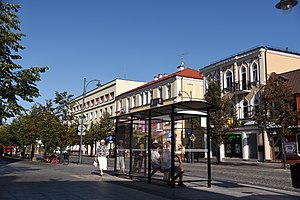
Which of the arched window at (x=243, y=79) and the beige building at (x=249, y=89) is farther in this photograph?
the arched window at (x=243, y=79)

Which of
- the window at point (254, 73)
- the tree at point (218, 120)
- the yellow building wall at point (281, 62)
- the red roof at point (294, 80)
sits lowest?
the tree at point (218, 120)

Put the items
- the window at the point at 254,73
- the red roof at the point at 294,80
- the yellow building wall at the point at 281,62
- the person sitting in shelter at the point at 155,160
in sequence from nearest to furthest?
1. the person sitting in shelter at the point at 155,160
2. the red roof at the point at 294,80
3. the yellow building wall at the point at 281,62
4. the window at the point at 254,73

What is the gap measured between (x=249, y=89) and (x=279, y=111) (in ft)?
38.5

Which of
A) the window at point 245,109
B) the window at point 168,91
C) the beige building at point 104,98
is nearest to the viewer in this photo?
the window at point 245,109

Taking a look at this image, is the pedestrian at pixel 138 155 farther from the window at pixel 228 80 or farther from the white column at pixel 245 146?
the window at pixel 228 80

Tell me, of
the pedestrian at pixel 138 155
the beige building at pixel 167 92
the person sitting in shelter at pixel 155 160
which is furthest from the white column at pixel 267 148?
the person sitting in shelter at pixel 155 160

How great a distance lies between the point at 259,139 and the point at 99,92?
46.1m

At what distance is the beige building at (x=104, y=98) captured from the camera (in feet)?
228

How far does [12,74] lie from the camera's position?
52.2ft

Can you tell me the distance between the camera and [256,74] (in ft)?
129

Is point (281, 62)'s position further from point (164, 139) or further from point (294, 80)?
point (164, 139)

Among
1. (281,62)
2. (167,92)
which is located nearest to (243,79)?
(281,62)

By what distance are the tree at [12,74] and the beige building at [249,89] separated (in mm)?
25860

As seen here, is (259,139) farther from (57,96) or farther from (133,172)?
(133,172)
